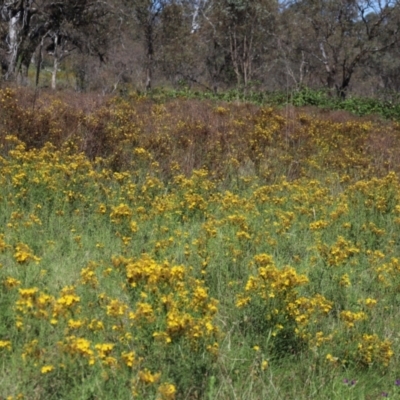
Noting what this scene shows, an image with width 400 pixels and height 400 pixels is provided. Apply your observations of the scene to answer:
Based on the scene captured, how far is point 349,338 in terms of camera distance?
361cm

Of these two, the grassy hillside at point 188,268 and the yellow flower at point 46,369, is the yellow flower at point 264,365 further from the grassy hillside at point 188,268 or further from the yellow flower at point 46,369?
the yellow flower at point 46,369

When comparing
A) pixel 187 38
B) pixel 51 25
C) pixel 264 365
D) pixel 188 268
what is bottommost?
pixel 264 365

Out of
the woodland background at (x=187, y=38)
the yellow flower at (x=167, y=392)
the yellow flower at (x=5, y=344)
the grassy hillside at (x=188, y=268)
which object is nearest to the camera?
the yellow flower at (x=167, y=392)

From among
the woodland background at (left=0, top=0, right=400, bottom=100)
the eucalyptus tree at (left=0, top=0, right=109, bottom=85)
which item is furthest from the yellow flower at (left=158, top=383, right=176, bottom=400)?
the woodland background at (left=0, top=0, right=400, bottom=100)

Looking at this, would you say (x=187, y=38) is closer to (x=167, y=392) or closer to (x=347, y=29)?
(x=347, y=29)

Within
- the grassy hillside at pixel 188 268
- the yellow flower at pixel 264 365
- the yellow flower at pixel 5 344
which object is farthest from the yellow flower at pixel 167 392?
the yellow flower at pixel 5 344

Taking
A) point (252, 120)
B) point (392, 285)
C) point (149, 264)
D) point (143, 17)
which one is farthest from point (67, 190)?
point (143, 17)

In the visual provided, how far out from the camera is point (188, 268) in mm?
4242

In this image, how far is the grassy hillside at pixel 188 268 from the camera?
298 cm

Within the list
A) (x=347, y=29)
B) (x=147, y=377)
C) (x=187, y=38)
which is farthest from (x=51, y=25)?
(x=147, y=377)

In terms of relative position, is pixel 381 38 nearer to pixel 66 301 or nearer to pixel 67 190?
pixel 67 190

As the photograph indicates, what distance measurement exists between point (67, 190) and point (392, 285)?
311cm

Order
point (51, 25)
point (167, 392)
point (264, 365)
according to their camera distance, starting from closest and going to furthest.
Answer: point (167, 392) < point (264, 365) < point (51, 25)

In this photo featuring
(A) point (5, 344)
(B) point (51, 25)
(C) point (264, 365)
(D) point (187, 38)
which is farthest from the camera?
(D) point (187, 38)
